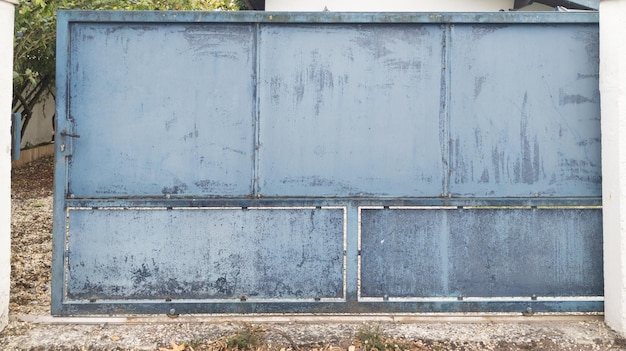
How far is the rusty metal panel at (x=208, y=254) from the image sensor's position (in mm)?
4031

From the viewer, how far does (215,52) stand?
402cm

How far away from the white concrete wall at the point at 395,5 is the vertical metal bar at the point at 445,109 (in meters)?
4.44

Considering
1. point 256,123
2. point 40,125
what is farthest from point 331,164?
point 40,125

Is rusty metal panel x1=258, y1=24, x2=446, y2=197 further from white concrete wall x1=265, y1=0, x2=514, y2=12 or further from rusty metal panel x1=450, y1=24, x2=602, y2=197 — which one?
white concrete wall x1=265, y1=0, x2=514, y2=12

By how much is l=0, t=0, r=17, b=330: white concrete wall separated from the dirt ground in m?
0.39

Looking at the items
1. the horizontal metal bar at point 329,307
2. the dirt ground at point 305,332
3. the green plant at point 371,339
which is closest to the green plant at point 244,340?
the dirt ground at point 305,332

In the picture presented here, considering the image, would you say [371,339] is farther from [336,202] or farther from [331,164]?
[331,164]

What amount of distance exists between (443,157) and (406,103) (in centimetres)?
46

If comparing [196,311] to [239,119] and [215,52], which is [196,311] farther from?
[215,52]

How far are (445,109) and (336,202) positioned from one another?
101 centimetres

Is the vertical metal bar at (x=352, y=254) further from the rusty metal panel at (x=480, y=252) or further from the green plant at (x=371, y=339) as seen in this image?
the green plant at (x=371, y=339)

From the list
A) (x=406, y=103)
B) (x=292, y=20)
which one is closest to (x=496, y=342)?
(x=406, y=103)

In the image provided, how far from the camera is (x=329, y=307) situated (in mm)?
4086

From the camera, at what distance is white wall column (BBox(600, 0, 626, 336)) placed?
3855 millimetres
